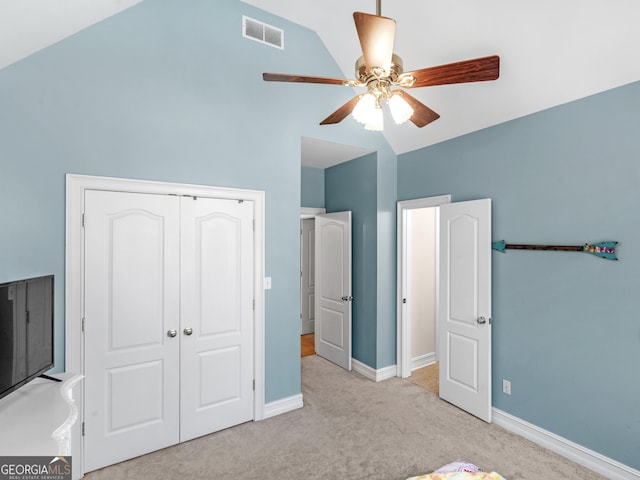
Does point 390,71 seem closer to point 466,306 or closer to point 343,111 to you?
point 343,111

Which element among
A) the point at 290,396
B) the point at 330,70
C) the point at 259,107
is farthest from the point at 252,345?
the point at 330,70

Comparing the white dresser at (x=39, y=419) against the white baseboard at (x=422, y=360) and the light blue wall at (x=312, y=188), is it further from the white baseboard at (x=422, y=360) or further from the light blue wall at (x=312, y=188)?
the white baseboard at (x=422, y=360)

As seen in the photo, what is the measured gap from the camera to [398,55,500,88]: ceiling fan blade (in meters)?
1.56

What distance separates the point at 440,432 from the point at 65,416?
8.76 feet

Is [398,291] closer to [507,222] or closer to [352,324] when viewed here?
[352,324]

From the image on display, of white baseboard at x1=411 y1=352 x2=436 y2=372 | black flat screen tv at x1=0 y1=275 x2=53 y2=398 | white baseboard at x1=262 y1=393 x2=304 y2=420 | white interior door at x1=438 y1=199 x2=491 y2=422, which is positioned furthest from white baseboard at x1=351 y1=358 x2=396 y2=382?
black flat screen tv at x1=0 y1=275 x2=53 y2=398

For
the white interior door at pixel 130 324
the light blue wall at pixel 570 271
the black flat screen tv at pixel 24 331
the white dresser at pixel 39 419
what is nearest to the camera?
the white dresser at pixel 39 419

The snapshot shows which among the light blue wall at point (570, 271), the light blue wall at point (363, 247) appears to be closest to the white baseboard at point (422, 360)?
the light blue wall at point (363, 247)

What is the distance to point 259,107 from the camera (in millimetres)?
2977

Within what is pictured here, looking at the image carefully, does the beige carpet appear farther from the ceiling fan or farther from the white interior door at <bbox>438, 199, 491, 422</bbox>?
the ceiling fan

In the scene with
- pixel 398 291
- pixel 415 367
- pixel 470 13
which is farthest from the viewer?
pixel 415 367

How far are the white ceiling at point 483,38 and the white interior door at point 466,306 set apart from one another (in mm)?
892

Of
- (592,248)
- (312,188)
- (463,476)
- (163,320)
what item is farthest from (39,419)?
(312,188)

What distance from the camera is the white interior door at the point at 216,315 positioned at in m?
2.66
